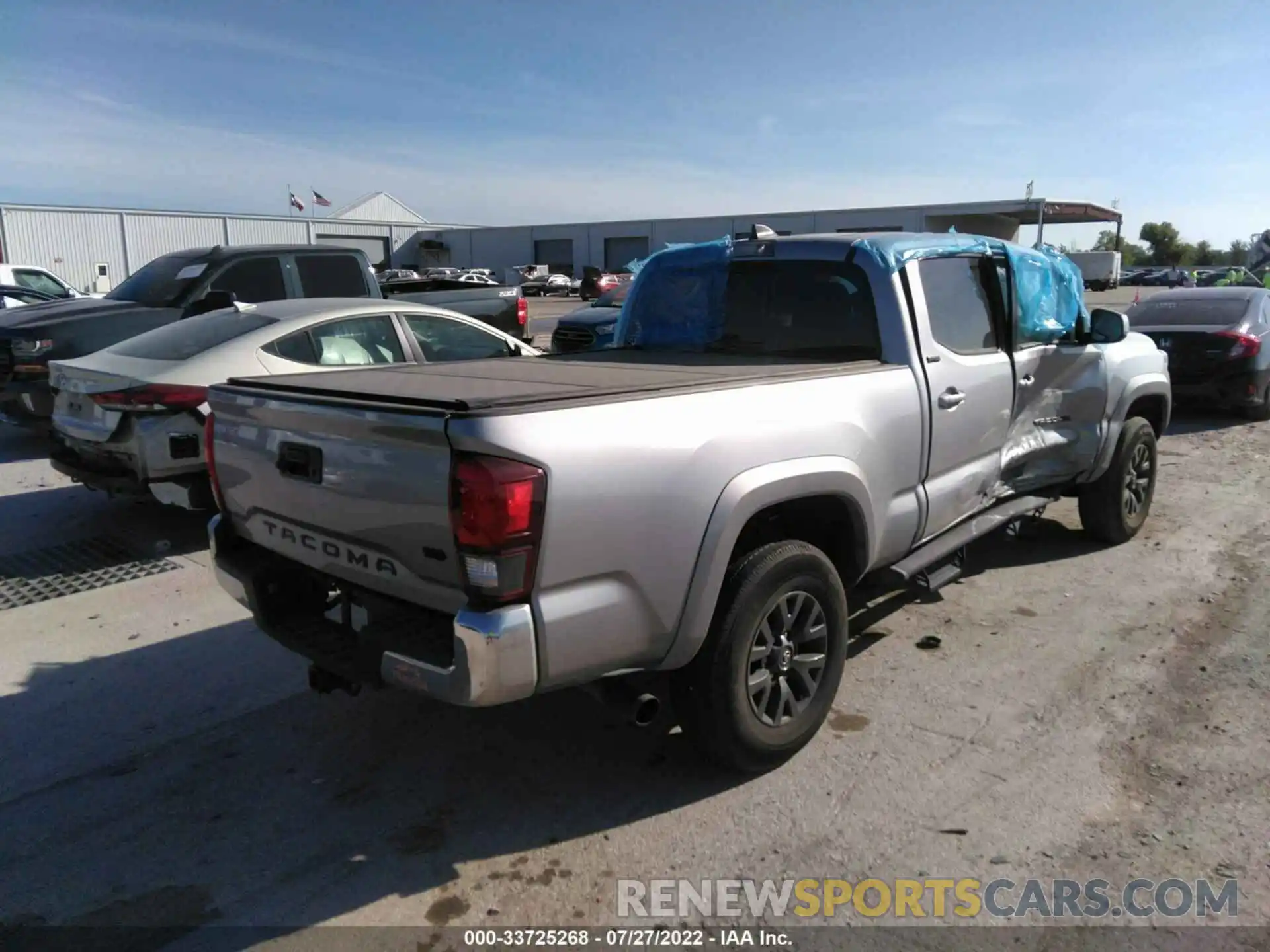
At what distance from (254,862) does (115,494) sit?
3.94 metres

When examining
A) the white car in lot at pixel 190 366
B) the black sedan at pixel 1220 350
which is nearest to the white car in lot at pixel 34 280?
the white car in lot at pixel 190 366

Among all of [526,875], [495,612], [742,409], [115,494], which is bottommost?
[526,875]

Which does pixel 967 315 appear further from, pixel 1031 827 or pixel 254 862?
pixel 254 862

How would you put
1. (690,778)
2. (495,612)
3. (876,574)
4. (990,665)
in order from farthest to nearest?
(990,665) < (876,574) < (690,778) < (495,612)

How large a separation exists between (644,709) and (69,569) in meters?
4.51

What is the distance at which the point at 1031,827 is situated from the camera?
3.13 meters

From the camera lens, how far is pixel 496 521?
2.50 metres

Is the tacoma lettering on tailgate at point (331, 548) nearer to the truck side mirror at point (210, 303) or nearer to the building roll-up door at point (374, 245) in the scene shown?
the truck side mirror at point (210, 303)

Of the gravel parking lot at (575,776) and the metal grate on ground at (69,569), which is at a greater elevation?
the metal grate on ground at (69,569)

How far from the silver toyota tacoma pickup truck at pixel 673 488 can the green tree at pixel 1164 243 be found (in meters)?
117

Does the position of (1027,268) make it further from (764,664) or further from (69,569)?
(69,569)

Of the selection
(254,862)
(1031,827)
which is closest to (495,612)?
(254,862)

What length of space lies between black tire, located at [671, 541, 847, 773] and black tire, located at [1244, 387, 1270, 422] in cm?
1020

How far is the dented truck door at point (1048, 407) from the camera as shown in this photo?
495 centimetres
